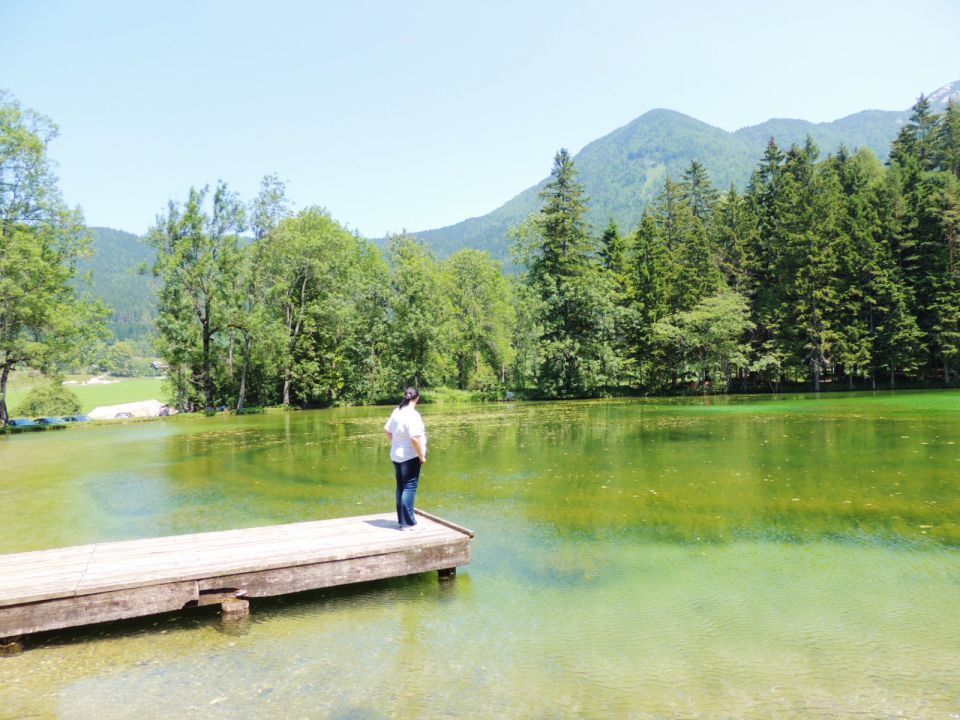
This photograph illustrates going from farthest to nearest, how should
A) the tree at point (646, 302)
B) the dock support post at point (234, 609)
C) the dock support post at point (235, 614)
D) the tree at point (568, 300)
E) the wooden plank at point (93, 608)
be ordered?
1. the tree at point (646, 302)
2. the tree at point (568, 300)
3. the dock support post at point (234, 609)
4. the dock support post at point (235, 614)
5. the wooden plank at point (93, 608)

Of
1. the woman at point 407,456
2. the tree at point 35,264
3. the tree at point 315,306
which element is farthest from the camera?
the tree at point 315,306

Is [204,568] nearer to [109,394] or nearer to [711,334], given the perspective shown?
[711,334]

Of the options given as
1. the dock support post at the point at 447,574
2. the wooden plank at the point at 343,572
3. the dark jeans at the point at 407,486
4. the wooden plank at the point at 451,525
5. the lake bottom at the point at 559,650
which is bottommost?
the lake bottom at the point at 559,650

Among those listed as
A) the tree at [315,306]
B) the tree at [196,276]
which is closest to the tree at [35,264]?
the tree at [196,276]

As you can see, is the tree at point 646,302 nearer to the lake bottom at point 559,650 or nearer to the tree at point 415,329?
the tree at point 415,329

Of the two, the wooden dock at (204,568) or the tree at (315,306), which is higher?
the tree at (315,306)

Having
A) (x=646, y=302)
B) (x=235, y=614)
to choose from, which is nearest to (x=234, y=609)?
(x=235, y=614)

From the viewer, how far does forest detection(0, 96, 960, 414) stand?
46031 millimetres

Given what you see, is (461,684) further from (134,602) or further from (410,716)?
(134,602)

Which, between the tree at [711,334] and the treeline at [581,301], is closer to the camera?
the treeline at [581,301]

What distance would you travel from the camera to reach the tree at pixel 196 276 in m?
43.2

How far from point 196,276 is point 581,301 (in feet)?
99.3

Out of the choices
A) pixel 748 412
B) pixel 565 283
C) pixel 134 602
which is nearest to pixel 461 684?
pixel 134 602

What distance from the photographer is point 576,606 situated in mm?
6984
